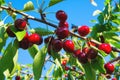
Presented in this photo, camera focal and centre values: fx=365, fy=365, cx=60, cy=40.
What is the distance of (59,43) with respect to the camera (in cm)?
256

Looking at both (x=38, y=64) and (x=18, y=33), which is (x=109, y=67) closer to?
(x=38, y=64)

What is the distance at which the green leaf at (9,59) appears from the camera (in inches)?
99.6

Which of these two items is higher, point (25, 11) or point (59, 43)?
point (25, 11)

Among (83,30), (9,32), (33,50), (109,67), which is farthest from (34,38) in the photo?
(109,67)

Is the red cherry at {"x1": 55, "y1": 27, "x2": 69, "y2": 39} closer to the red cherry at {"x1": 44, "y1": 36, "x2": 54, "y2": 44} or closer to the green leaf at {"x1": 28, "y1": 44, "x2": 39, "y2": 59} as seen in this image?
the red cherry at {"x1": 44, "y1": 36, "x2": 54, "y2": 44}

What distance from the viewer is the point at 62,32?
2570mm

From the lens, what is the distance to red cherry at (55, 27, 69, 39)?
2572 millimetres

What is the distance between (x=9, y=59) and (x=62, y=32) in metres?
0.42

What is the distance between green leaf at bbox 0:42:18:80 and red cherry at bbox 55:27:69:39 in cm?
31

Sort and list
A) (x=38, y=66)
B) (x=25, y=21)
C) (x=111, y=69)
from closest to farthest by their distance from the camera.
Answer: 1. (x=38, y=66)
2. (x=25, y=21)
3. (x=111, y=69)

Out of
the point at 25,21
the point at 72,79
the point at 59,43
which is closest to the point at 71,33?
the point at 59,43

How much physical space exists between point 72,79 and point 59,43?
2.20 meters

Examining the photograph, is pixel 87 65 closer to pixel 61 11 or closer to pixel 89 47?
pixel 89 47

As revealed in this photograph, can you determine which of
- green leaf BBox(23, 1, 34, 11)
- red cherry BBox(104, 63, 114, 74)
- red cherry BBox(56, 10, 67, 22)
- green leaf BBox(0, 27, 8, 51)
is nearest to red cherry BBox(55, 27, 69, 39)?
red cherry BBox(56, 10, 67, 22)
